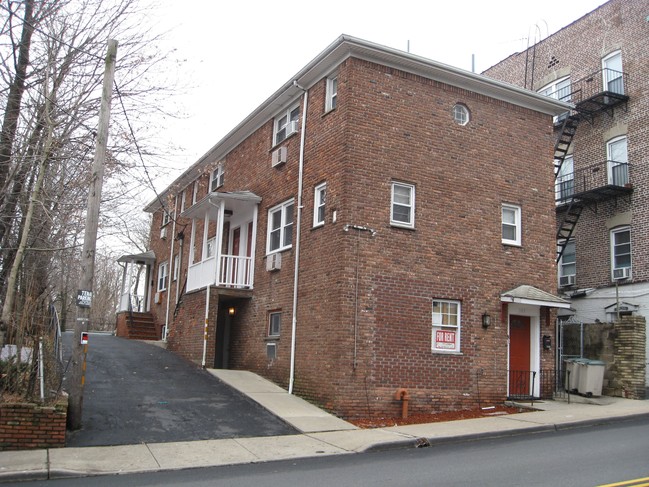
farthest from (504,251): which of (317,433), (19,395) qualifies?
(19,395)

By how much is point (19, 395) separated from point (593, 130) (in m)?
19.6

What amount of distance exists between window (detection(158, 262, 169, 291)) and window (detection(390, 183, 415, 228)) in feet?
48.9

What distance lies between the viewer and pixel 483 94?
17516 millimetres

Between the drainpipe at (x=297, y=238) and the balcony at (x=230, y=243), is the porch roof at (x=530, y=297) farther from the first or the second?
the balcony at (x=230, y=243)

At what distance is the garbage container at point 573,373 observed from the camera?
674 inches

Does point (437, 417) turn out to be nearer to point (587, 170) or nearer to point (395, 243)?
point (395, 243)

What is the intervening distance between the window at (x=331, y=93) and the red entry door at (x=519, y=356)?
23.6ft

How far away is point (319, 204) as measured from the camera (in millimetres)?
16469

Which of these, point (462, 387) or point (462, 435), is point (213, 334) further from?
point (462, 435)

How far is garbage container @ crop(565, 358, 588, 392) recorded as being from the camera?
17125 mm

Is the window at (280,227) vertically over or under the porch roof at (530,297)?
over

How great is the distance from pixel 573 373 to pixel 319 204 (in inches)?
319

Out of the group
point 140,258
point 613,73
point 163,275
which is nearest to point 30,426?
point 163,275

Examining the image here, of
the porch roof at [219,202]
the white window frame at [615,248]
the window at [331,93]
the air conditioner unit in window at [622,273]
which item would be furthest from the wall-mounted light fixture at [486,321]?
the porch roof at [219,202]
